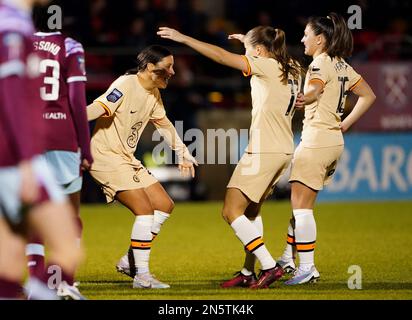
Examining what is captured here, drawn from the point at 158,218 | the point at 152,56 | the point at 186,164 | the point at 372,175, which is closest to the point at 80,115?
the point at 152,56

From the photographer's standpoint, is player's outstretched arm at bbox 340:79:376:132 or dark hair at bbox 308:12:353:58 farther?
player's outstretched arm at bbox 340:79:376:132

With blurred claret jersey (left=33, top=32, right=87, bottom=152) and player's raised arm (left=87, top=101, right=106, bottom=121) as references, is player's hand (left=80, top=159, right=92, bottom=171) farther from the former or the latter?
player's raised arm (left=87, top=101, right=106, bottom=121)

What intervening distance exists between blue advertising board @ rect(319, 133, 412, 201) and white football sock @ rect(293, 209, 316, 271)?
8.34 meters

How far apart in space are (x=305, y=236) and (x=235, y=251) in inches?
97.7

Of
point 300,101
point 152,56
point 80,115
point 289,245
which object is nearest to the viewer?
point 80,115

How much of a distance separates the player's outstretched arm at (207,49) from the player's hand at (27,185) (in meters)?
2.37

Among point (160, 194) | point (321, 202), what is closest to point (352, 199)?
point (321, 202)

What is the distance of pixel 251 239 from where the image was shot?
24.3ft

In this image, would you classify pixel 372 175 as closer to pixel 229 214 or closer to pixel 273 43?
pixel 273 43

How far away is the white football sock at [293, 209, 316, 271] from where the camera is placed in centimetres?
789

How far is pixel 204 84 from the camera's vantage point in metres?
17.6

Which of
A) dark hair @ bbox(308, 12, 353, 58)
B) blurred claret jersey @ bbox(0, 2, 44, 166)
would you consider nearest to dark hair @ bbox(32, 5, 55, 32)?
blurred claret jersey @ bbox(0, 2, 44, 166)

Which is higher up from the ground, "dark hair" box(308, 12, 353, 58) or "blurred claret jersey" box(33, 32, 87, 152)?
"dark hair" box(308, 12, 353, 58)

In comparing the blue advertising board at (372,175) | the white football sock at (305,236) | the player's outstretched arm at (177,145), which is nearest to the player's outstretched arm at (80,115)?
the player's outstretched arm at (177,145)
